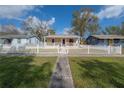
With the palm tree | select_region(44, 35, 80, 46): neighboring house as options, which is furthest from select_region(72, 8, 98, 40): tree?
select_region(44, 35, 80, 46): neighboring house

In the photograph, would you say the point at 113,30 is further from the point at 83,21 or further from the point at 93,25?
the point at 83,21

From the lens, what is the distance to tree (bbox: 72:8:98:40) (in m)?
45.5

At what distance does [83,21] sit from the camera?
45.9m

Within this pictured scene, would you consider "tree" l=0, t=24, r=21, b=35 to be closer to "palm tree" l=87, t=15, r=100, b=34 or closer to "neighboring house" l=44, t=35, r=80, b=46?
"palm tree" l=87, t=15, r=100, b=34

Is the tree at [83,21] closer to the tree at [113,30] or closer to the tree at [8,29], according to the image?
the tree at [113,30]

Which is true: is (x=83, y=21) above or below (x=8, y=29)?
above

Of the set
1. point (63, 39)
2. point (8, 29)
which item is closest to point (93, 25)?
point (63, 39)

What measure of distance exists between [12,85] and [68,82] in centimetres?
175

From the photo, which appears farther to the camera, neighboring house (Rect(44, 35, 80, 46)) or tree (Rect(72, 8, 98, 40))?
tree (Rect(72, 8, 98, 40))

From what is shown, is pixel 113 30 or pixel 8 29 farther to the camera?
pixel 113 30

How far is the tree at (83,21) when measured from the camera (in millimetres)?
45500

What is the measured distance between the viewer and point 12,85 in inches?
207

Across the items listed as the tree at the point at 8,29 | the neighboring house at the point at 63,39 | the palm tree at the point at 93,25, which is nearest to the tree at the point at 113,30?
the palm tree at the point at 93,25
